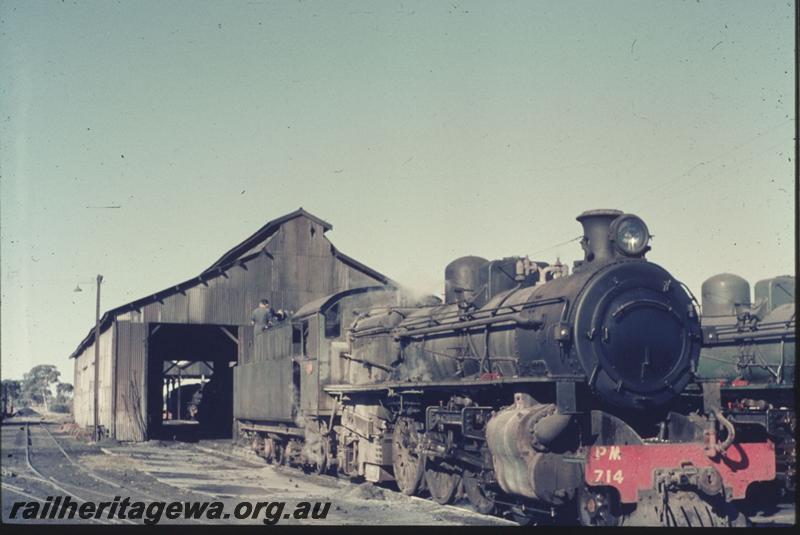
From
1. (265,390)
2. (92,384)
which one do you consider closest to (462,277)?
(265,390)

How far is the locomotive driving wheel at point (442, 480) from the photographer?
1313 centimetres

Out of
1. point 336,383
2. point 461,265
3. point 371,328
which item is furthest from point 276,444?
point 461,265

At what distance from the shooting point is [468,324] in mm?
12453

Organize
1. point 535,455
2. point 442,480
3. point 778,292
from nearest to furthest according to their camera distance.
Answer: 1. point 535,455
2. point 442,480
3. point 778,292

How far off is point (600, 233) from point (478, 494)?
13.1 ft

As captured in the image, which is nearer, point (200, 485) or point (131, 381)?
point (200, 485)

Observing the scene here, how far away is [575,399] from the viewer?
10.1m

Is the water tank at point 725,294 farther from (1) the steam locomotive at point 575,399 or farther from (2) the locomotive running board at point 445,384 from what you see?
(2) the locomotive running board at point 445,384

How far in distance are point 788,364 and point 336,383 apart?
7794 mm

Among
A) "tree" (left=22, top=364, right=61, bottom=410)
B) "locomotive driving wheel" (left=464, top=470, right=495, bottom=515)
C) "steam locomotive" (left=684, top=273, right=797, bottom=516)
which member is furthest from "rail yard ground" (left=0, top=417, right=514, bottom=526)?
"tree" (left=22, top=364, right=61, bottom=410)

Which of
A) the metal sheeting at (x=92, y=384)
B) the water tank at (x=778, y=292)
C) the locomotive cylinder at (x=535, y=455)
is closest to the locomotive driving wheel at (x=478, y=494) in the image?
the locomotive cylinder at (x=535, y=455)

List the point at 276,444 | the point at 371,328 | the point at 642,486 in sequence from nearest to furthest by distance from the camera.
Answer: the point at 642,486 < the point at 371,328 < the point at 276,444

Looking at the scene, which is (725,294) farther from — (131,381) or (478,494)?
(131,381)

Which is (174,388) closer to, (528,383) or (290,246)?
(290,246)
